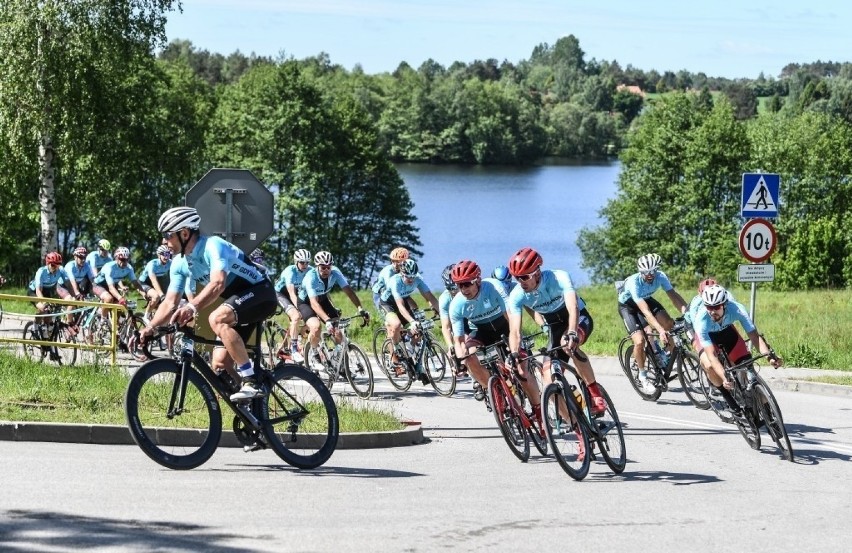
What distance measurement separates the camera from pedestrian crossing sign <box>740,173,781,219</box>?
19234 mm

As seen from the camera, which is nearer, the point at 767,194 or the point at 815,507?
the point at 815,507

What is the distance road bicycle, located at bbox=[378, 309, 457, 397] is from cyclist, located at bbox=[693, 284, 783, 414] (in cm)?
549

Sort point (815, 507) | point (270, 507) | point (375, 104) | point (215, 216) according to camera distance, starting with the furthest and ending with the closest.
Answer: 1. point (375, 104)
2. point (215, 216)
3. point (815, 507)
4. point (270, 507)

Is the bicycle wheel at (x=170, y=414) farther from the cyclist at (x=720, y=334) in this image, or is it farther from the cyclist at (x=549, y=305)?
the cyclist at (x=720, y=334)

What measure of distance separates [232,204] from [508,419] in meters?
3.83

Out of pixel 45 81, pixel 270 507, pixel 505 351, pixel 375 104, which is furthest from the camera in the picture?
pixel 375 104

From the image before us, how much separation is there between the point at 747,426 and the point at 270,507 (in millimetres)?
5640

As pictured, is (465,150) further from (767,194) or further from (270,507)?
(270,507)

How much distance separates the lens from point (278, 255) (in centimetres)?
6631

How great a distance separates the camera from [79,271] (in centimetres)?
2300

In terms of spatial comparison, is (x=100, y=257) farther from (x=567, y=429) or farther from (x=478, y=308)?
(x=567, y=429)

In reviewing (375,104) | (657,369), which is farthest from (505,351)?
(375,104)

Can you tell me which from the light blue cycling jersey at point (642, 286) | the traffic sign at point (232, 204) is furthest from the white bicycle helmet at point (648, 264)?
the traffic sign at point (232, 204)

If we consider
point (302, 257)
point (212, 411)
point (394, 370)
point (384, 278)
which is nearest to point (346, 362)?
point (394, 370)
